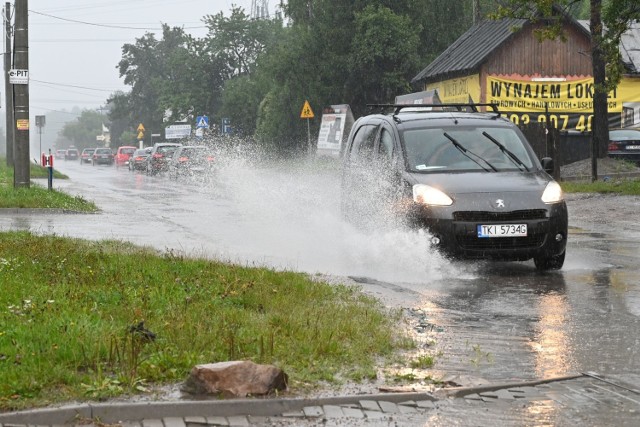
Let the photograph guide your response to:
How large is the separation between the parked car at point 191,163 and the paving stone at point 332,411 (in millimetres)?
39679

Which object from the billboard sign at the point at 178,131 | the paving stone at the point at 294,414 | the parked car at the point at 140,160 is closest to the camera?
the paving stone at the point at 294,414

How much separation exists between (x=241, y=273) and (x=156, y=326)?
3148mm

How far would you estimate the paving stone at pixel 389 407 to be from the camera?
19.8 ft

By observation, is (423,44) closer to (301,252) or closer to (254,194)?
(254,194)

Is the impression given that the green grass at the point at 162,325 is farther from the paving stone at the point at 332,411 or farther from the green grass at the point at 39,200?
the green grass at the point at 39,200

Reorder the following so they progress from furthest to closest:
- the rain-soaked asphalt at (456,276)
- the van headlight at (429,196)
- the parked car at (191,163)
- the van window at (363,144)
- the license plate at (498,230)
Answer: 1. the parked car at (191,163)
2. the van window at (363,144)
3. the van headlight at (429,196)
4. the license plate at (498,230)
5. the rain-soaked asphalt at (456,276)

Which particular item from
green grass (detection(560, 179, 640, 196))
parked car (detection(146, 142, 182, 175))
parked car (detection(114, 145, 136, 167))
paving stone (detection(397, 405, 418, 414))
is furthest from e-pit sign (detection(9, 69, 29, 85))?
parked car (detection(114, 145, 136, 167))

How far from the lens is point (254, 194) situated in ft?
87.5

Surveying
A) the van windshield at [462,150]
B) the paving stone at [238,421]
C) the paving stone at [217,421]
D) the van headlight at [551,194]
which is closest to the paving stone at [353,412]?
the paving stone at [238,421]

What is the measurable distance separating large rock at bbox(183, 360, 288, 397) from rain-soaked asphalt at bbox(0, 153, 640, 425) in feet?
3.78

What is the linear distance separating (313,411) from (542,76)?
39806 millimetres

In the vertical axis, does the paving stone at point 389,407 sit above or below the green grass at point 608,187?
below

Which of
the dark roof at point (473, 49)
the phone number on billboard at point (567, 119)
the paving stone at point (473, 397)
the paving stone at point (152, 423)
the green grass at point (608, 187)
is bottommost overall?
the paving stone at point (152, 423)

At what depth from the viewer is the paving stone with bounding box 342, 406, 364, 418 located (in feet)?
19.5
